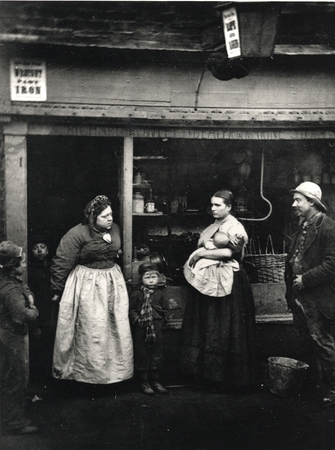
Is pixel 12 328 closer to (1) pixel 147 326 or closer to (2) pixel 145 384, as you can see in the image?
(1) pixel 147 326

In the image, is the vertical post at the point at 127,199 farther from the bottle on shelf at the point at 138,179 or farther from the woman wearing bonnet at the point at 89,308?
the bottle on shelf at the point at 138,179

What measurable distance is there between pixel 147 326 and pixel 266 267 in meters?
1.84

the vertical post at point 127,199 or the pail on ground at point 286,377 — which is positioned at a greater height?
the vertical post at point 127,199

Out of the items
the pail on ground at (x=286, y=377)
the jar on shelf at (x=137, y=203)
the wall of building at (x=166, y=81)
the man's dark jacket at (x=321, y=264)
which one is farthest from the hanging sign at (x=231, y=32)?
the pail on ground at (x=286, y=377)

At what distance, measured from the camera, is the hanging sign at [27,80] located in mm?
5613

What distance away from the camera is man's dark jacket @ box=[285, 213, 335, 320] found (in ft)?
18.2

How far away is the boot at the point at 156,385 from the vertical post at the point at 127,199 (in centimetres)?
113

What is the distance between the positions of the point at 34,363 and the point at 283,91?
4.43 m

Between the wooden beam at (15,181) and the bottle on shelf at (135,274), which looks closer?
the wooden beam at (15,181)

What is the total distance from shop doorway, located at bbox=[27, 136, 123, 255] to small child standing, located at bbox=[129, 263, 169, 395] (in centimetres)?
169

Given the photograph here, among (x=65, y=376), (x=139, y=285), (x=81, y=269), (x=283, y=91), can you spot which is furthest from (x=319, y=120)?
(x=65, y=376)

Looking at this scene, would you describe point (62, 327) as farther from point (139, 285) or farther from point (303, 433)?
point (303, 433)

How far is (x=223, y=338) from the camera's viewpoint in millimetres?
5973

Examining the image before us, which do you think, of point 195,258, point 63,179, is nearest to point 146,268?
point 195,258
